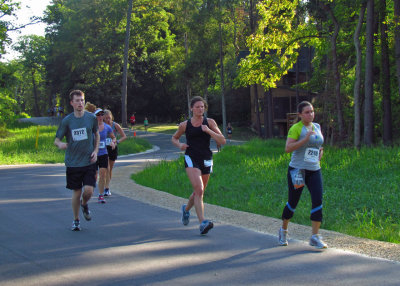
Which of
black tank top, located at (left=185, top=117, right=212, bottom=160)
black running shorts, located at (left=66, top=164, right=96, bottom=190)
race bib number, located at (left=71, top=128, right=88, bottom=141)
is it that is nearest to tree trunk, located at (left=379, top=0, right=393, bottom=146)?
black tank top, located at (left=185, top=117, right=212, bottom=160)

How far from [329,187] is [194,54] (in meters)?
42.7

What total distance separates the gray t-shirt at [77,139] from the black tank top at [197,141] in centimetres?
147

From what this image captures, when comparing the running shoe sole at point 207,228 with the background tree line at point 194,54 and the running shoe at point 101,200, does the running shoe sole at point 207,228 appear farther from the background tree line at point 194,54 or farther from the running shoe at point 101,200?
the background tree line at point 194,54

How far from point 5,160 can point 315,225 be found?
761 inches

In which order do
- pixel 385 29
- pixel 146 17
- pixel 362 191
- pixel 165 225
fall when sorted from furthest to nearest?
pixel 146 17
pixel 385 29
pixel 362 191
pixel 165 225

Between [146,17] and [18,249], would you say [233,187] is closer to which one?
[18,249]

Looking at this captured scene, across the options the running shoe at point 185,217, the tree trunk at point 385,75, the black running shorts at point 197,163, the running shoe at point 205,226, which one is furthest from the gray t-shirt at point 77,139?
the tree trunk at point 385,75

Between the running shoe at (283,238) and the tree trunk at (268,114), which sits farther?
the tree trunk at (268,114)

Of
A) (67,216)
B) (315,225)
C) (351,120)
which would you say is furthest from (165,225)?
(351,120)

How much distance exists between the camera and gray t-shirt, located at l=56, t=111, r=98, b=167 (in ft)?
24.8

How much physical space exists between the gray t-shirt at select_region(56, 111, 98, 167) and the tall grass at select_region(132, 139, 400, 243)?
11.9ft

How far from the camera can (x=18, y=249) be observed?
6.57m

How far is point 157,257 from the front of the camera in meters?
6.17

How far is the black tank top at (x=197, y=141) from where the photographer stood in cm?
744
